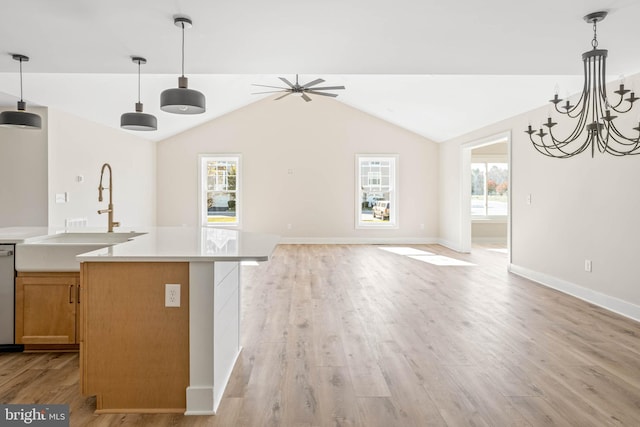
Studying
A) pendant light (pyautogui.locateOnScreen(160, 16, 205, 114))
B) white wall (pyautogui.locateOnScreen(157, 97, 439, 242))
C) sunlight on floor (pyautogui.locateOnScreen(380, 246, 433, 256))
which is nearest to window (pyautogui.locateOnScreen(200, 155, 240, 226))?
white wall (pyautogui.locateOnScreen(157, 97, 439, 242))

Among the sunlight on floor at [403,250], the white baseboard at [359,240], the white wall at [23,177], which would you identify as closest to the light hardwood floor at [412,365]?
the sunlight on floor at [403,250]

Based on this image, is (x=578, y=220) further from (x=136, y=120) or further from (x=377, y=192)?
(x=377, y=192)

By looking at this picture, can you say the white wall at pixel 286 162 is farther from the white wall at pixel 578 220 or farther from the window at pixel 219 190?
the white wall at pixel 578 220

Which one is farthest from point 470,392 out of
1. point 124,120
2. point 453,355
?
point 124,120

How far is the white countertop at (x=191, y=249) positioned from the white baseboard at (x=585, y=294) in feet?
11.8

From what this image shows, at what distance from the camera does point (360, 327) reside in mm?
3436

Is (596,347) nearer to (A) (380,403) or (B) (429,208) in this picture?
(A) (380,403)

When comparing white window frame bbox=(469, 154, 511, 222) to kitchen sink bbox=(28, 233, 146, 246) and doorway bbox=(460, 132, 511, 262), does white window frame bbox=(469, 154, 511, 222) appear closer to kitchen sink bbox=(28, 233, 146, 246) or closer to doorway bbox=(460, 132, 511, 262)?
doorway bbox=(460, 132, 511, 262)

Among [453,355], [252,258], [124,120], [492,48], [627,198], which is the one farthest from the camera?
[627,198]

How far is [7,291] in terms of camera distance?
2768mm

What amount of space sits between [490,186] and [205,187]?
7049mm

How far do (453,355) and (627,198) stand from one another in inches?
102

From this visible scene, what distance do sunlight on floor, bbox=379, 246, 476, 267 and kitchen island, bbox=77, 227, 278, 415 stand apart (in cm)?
522

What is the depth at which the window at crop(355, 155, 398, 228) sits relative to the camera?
9.21 meters
